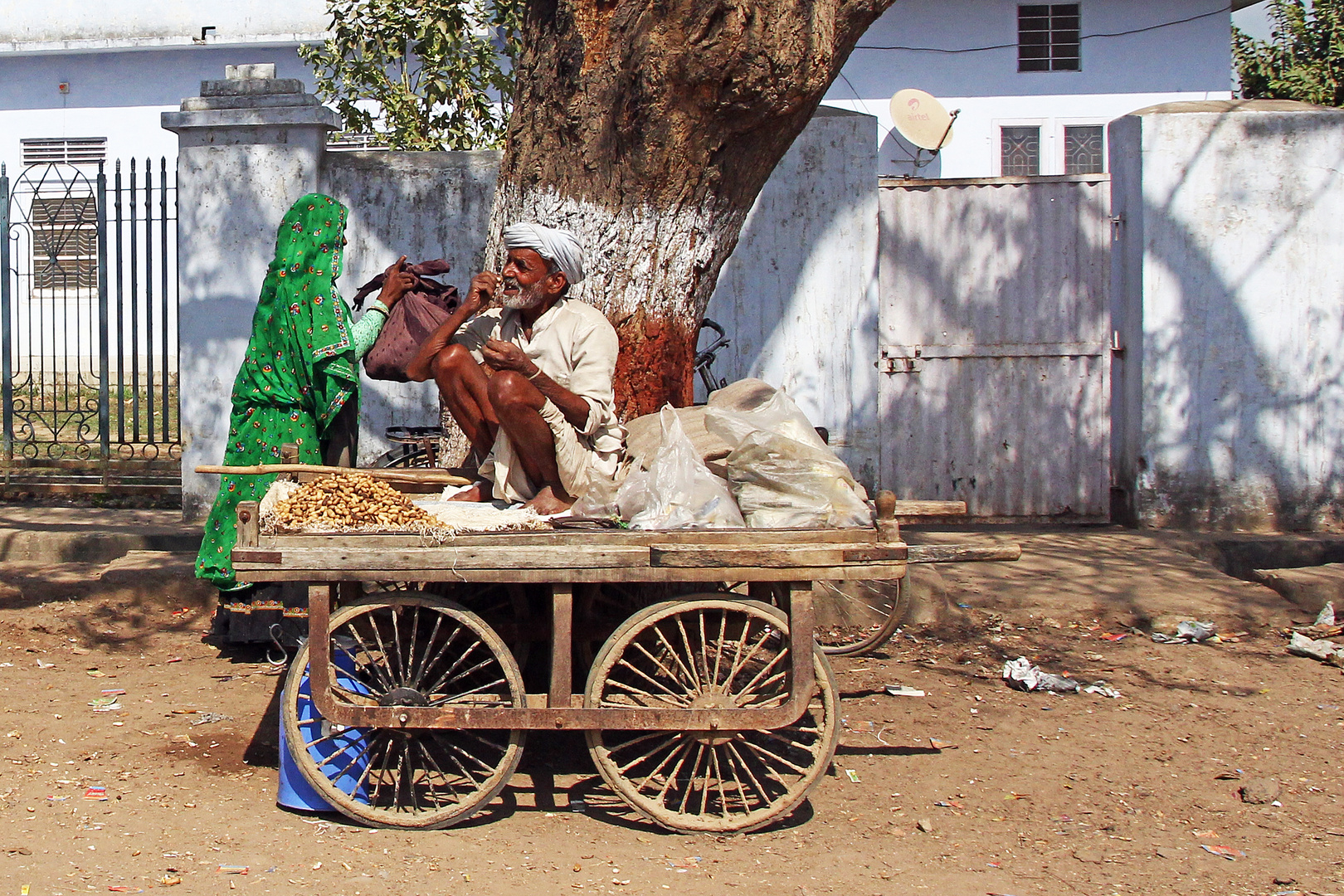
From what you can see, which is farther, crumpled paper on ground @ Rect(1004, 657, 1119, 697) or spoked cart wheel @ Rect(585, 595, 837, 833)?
crumpled paper on ground @ Rect(1004, 657, 1119, 697)

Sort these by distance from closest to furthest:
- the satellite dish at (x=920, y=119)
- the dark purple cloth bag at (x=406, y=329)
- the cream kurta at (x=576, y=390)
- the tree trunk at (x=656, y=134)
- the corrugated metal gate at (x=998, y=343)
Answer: the cream kurta at (x=576, y=390)
the tree trunk at (x=656, y=134)
the dark purple cloth bag at (x=406, y=329)
the corrugated metal gate at (x=998, y=343)
the satellite dish at (x=920, y=119)

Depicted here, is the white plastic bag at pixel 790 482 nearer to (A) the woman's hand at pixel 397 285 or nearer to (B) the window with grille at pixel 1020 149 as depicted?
(A) the woman's hand at pixel 397 285

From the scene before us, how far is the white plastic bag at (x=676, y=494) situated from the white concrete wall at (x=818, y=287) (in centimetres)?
365

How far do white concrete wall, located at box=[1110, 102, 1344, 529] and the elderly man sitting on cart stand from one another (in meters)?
4.39

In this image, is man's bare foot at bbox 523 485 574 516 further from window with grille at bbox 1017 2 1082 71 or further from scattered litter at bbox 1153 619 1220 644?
window with grille at bbox 1017 2 1082 71

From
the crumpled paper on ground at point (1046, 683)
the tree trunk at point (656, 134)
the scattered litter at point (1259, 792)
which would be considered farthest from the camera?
the crumpled paper on ground at point (1046, 683)

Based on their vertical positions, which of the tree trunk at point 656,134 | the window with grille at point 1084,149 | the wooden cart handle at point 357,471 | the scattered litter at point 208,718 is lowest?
the scattered litter at point 208,718

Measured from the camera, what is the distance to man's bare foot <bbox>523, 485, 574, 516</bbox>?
4.05 metres

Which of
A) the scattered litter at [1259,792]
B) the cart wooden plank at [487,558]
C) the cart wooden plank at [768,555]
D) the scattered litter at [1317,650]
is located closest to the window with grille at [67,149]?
the cart wooden plank at [487,558]

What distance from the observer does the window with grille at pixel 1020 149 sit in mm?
15156

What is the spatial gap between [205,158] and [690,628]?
4.69 m

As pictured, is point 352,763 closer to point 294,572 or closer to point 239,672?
point 294,572

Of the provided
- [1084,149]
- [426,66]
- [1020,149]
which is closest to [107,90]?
[426,66]

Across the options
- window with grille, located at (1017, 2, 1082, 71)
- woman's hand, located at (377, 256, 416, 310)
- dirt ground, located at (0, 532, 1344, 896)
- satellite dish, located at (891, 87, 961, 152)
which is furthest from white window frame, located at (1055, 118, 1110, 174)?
woman's hand, located at (377, 256, 416, 310)
